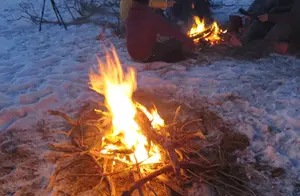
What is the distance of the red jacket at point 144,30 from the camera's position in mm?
4651

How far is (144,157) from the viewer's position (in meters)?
3.01

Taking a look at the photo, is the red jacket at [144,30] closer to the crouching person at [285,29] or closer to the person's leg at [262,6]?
the crouching person at [285,29]

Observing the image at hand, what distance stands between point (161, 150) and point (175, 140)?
0.18 meters

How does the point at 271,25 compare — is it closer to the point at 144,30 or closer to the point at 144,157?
the point at 144,30

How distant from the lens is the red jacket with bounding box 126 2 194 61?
183 inches

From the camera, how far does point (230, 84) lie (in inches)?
182

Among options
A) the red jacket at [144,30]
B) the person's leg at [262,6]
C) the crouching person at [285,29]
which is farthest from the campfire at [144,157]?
the person's leg at [262,6]

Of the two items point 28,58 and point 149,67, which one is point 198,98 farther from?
point 28,58

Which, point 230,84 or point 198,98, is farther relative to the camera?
point 230,84

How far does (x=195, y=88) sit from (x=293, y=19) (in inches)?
94.0

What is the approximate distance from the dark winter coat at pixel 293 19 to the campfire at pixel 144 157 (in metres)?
2.99

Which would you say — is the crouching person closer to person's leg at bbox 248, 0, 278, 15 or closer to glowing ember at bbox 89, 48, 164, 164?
person's leg at bbox 248, 0, 278, 15

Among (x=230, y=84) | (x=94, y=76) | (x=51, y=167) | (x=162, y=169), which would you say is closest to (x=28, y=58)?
(x=94, y=76)

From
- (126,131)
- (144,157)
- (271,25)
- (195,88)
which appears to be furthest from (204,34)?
(144,157)
